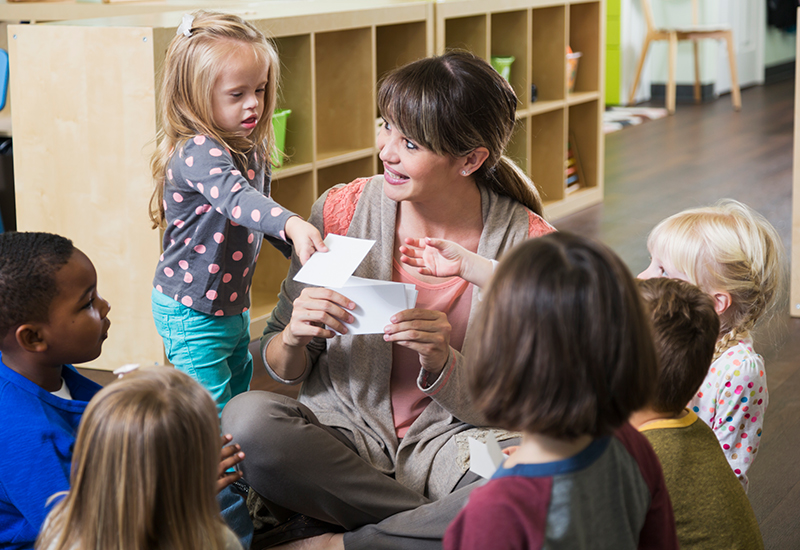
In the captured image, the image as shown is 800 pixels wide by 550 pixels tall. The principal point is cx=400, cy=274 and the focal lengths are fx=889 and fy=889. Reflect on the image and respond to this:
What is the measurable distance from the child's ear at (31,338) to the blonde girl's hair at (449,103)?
0.66 m

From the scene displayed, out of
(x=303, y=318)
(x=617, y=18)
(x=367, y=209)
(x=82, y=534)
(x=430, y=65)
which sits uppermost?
(x=617, y=18)

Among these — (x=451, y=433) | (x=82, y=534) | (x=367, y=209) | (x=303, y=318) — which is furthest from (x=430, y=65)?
(x=82, y=534)

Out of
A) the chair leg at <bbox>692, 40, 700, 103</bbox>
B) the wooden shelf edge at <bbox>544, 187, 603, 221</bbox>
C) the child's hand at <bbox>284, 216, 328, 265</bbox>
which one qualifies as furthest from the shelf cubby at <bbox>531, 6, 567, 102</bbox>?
the chair leg at <bbox>692, 40, 700, 103</bbox>

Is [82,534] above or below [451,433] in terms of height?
above

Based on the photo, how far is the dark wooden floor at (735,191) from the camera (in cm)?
205

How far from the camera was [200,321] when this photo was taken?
1943 millimetres

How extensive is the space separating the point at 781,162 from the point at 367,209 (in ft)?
15.2

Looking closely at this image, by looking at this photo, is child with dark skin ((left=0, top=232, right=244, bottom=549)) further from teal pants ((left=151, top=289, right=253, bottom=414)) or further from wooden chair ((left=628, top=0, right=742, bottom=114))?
wooden chair ((left=628, top=0, right=742, bottom=114))

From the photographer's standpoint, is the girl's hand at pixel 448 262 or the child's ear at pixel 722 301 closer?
the girl's hand at pixel 448 262

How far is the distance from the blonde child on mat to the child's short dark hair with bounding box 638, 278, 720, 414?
0.29m

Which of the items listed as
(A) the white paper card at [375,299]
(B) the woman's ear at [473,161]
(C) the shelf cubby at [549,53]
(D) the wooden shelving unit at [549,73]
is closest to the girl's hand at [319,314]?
(A) the white paper card at [375,299]

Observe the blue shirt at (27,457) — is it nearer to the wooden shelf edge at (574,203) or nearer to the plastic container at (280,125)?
the plastic container at (280,125)

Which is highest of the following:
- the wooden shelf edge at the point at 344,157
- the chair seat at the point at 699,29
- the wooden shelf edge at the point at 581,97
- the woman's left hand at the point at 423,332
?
the chair seat at the point at 699,29

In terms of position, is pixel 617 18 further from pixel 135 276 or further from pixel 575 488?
pixel 575 488
